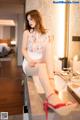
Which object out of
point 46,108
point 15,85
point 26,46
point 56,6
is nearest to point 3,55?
point 15,85

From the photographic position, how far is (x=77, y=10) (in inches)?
104

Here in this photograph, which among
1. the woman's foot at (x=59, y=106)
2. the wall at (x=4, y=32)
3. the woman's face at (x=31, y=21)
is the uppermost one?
the wall at (x=4, y=32)

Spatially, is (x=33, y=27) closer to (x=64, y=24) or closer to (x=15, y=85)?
(x=64, y=24)

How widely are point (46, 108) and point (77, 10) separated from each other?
1.61 m

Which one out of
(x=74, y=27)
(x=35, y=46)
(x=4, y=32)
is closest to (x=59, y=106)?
(x=35, y=46)

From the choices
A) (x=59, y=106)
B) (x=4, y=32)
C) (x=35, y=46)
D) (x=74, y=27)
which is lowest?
(x=59, y=106)

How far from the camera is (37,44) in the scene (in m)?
2.24

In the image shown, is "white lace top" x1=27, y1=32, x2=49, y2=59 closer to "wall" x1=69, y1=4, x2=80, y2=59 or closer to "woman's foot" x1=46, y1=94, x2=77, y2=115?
"wall" x1=69, y1=4, x2=80, y2=59

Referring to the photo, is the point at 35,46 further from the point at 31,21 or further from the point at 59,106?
the point at 59,106

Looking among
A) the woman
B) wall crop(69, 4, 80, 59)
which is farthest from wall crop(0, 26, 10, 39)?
the woman

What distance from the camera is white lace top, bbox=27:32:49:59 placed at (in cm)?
220

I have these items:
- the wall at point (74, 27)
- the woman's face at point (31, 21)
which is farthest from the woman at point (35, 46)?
the wall at point (74, 27)

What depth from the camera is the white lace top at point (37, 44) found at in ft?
7.21

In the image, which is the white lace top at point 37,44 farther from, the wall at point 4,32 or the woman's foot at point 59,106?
the wall at point 4,32
